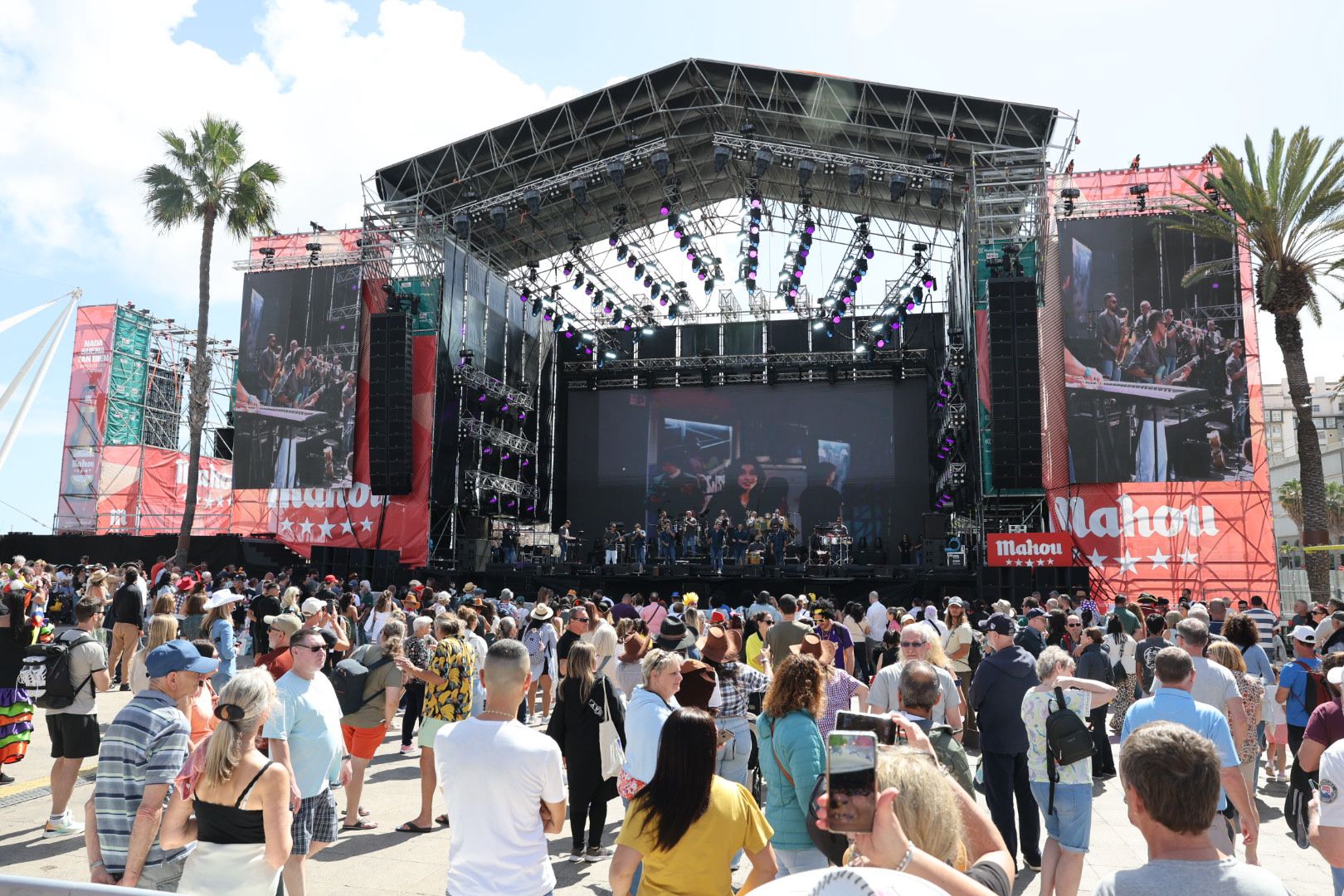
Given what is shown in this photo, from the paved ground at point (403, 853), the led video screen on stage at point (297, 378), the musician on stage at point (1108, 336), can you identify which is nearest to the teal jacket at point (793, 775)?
the paved ground at point (403, 853)

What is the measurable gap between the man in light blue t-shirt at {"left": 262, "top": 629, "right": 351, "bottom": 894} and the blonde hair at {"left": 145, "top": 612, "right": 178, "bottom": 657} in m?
0.77

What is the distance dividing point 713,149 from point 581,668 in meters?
18.3

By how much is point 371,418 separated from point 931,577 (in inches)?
500

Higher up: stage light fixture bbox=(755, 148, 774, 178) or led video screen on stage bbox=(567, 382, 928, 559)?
stage light fixture bbox=(755, 148, 774, 178)

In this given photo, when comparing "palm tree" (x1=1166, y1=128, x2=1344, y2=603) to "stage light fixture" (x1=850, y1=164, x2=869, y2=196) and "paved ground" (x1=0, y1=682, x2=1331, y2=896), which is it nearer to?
"stage light fixture" (x1=850, y1=164, x2=869, y2=196)

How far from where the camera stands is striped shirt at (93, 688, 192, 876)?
325 cm

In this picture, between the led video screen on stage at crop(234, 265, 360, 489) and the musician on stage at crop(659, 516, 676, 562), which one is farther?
the led video screen on stage at crop(234, 265, 360, 489)

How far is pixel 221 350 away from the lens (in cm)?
3275

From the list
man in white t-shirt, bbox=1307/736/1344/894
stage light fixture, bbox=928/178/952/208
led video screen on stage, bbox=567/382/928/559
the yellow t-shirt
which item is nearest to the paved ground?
man in white t-shirt, bbox=1307/736/1344/894

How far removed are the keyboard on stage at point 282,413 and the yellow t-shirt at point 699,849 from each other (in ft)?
69.9

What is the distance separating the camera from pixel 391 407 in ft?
69.1

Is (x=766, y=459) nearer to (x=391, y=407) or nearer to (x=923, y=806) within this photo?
(x=391, y=407)

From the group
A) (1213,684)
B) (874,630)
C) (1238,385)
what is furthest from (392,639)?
(1238,385)

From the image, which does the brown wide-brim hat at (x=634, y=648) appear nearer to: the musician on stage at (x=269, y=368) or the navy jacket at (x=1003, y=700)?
the navy jacket at (x=1003, y=700)
